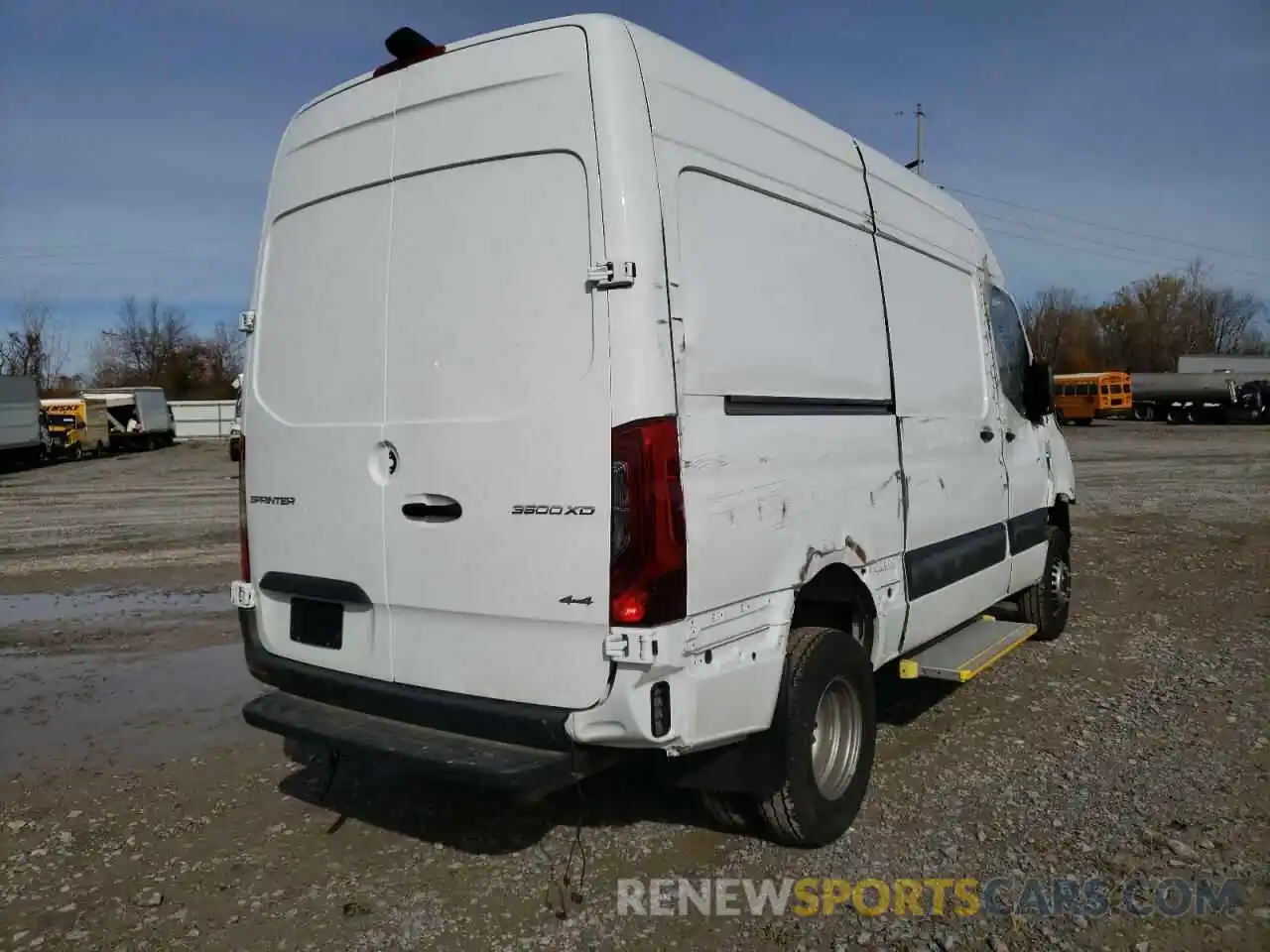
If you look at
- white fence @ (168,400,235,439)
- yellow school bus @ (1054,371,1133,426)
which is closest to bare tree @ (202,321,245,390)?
white fence @ (168,400,235,439)

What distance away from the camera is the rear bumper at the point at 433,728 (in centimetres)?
322

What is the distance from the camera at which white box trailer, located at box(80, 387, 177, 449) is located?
4400cm

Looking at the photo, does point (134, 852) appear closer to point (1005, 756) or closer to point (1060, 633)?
point (1005, 756)

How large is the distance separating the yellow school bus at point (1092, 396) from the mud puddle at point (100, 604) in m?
49.7

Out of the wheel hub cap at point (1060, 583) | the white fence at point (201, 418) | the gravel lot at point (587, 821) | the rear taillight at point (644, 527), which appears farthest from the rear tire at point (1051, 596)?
the white fence at point (201, 418)

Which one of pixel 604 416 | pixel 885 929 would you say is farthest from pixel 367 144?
pixel 885 929

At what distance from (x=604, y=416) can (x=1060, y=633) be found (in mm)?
5589

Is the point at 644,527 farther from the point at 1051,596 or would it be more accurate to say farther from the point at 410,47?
the point at 1051,596

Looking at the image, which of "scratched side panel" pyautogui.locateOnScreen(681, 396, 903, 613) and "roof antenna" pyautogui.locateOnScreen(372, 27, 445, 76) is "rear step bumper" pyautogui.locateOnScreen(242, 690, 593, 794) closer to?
"scratched side panel" pyautogui.locateOnScreen(681, 396, 903, 613)

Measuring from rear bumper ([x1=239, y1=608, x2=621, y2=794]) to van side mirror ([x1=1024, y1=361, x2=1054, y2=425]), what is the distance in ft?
14.5

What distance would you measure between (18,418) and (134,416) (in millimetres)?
11312

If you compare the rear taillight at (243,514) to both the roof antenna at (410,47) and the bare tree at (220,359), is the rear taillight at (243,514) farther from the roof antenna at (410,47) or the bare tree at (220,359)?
the bare tree at (220,359)

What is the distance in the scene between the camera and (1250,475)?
2144 cm

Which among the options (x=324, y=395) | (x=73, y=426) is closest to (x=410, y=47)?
(x=324, y=395)
